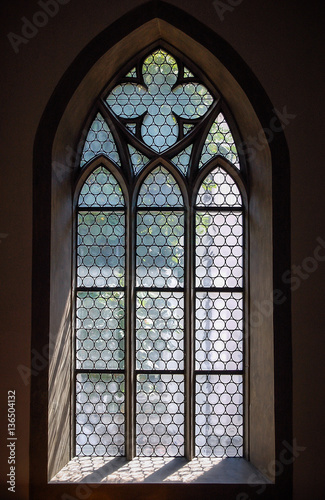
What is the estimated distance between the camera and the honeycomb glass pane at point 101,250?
10.4ft

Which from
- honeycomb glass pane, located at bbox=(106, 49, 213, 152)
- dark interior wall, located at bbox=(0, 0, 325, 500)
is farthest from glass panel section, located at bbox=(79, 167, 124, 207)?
dark interior wall, located at bbox=(0, 0, 325, 500)

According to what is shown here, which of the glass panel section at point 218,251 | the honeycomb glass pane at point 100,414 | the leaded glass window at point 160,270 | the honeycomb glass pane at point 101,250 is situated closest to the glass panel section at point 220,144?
the leaded glass window at point 160,270

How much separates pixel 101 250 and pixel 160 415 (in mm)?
1145

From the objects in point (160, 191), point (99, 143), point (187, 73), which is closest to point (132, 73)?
point (187, 73)

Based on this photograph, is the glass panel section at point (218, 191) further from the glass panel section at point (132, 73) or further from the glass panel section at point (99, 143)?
the glass panel section at point (132, 73)

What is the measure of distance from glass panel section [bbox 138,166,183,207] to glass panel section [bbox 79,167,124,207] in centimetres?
16

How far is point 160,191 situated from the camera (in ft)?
10.6

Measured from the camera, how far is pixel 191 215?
3.16m

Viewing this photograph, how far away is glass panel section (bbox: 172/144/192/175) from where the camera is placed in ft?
10.6

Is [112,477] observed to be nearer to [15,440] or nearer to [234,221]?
[15,440]

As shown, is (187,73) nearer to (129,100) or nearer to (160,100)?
(160,100)

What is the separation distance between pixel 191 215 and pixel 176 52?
1103 millimetres

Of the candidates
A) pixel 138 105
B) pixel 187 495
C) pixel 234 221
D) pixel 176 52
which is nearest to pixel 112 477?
pixel 187 495

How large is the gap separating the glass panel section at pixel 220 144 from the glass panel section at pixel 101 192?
60cm
